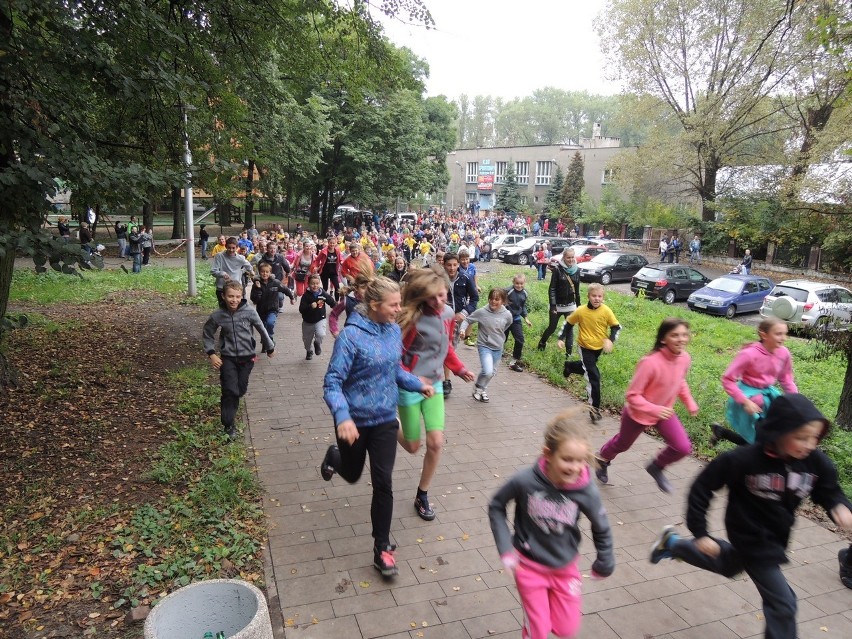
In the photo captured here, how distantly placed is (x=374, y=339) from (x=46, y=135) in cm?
460

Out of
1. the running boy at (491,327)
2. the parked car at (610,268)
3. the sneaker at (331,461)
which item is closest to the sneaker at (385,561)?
the sneaker at (331,461)

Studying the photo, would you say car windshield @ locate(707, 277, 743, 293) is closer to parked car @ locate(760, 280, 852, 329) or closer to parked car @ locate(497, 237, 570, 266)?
parked car @ locate(760, 280, 852, 329)

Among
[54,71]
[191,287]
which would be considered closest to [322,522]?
[54,71]

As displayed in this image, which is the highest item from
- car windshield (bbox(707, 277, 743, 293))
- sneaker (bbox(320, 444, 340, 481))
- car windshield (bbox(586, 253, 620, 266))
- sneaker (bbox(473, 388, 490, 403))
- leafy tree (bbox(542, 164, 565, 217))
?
leafy tree (bbox(542, 164, 565, 217))

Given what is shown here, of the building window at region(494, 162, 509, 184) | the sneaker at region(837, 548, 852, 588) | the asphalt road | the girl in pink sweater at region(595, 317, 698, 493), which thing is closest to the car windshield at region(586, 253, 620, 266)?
the asphalt road

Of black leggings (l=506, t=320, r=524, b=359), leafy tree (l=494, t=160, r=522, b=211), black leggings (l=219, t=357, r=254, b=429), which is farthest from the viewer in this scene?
leafy tree (l=494, t=160, r=522, b=211)

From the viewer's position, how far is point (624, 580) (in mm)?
4285

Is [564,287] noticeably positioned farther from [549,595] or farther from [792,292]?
[792,292]

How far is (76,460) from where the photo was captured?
6020mm

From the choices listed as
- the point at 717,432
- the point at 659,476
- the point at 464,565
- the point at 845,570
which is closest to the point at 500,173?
the point at 717,432

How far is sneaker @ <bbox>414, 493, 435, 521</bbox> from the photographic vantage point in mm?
4965

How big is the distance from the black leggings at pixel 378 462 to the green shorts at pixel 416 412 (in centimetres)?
51

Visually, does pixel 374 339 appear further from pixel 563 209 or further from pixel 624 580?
pixel 563 209

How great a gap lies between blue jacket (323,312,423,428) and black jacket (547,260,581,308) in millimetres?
7083
